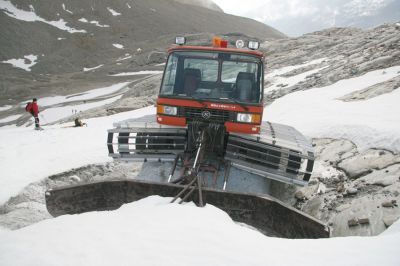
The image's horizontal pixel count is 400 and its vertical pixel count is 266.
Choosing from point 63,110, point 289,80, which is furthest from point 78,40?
point 289,80

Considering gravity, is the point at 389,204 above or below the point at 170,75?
below

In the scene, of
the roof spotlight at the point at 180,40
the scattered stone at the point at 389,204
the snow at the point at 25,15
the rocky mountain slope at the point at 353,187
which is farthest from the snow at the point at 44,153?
the snow at the point at 25,15

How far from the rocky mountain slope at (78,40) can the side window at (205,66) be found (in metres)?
43.1

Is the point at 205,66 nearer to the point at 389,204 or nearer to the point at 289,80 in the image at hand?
the point at 389,204

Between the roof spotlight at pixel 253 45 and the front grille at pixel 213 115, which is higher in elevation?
the roof spotlight at pixel 253 45

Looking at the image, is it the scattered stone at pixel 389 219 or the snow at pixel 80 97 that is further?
the snow at pixel 80 97

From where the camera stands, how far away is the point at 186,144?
818 cm

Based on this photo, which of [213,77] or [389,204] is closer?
[389,204]

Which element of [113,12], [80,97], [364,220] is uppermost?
[113,12]

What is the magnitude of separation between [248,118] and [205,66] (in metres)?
1.58

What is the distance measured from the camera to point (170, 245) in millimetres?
4195

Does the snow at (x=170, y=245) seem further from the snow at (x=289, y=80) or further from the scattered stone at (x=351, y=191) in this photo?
the snow at (x=289, y=80)

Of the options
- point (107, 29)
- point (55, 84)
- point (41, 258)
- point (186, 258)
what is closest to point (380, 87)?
point (186, 258)

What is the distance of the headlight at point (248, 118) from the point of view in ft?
26.2
